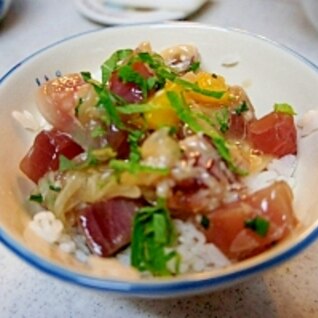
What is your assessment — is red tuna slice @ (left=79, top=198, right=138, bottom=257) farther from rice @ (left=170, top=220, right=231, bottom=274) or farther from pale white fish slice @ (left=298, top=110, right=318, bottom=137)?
pale white fish slice @ (left=298, top=110, right=318, bottom=137)

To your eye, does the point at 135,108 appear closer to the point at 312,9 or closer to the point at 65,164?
the point at 65,164

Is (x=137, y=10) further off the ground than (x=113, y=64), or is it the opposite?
(x=113, y=64)

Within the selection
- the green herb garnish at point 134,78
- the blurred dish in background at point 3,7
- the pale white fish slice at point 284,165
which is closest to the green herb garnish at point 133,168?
the green herb garnish at point 134,78

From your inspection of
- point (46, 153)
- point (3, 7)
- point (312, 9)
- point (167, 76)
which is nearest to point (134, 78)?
point (167, 76)

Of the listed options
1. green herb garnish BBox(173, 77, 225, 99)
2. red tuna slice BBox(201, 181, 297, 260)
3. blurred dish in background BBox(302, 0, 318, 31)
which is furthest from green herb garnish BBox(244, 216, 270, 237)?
blurred dish in background BBox(302, 0, 318, 31)

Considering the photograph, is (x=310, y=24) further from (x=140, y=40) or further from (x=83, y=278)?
(x=83, y=278)

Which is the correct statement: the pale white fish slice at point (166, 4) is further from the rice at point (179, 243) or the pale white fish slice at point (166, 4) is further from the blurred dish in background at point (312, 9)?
the rice at point (179, 243)
